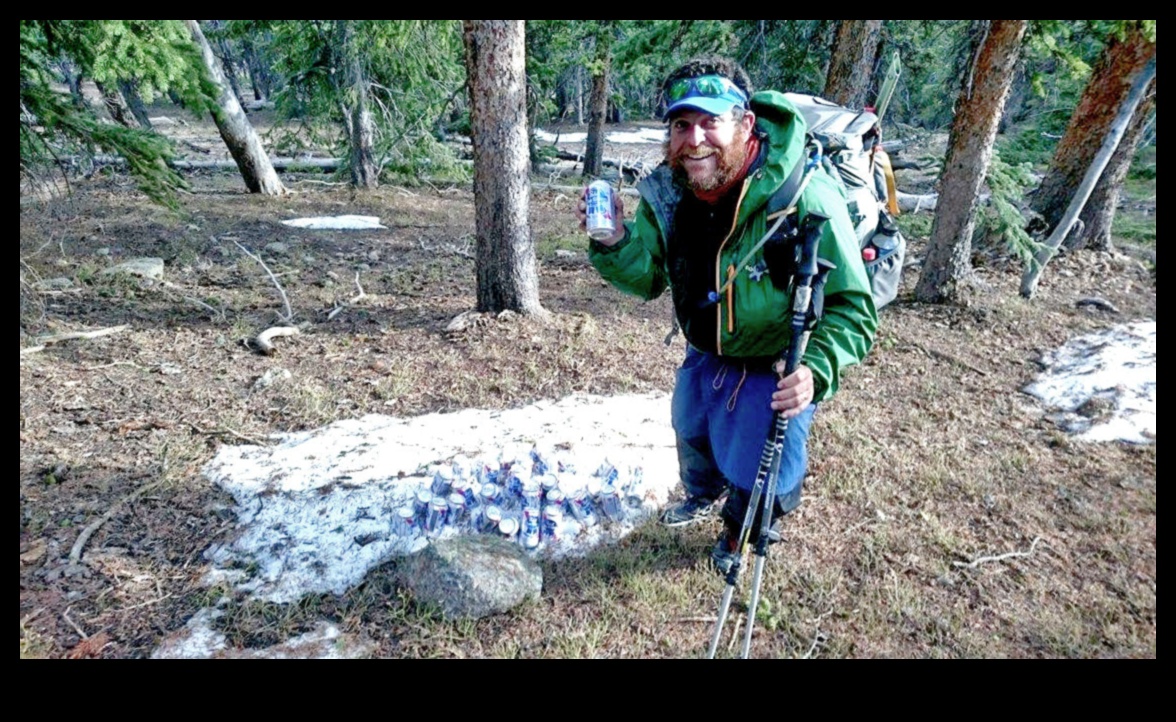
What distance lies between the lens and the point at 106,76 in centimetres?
499

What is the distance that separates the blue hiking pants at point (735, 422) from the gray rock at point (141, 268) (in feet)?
25.5

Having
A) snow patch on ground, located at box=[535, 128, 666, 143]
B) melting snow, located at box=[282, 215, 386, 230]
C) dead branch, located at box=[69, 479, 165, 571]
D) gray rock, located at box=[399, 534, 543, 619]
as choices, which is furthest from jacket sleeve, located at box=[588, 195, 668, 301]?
snow patch on ground, located at box=[535, 128, 666, 143]

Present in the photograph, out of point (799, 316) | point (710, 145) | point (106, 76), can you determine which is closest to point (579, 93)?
point (106, 76)

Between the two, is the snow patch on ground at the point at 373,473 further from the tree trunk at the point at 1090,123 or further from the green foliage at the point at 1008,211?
the tree trunk at the point at 1090,123

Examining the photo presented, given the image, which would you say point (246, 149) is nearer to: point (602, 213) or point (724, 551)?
point (602, 213)

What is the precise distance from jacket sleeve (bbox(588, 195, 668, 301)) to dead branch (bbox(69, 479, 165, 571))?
133 inches

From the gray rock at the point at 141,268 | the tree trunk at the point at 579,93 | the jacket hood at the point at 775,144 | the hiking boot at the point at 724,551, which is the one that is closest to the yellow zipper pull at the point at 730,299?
the jacket hood at the point at 775,144

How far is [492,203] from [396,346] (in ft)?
5.92

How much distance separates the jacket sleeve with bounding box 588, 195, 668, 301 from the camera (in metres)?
2.93

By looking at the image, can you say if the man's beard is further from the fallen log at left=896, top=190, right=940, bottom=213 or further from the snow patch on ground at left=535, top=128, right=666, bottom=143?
the snow patch on ground at left=535, top=128, right=666, bottom=143

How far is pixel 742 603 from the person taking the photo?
3209mm
